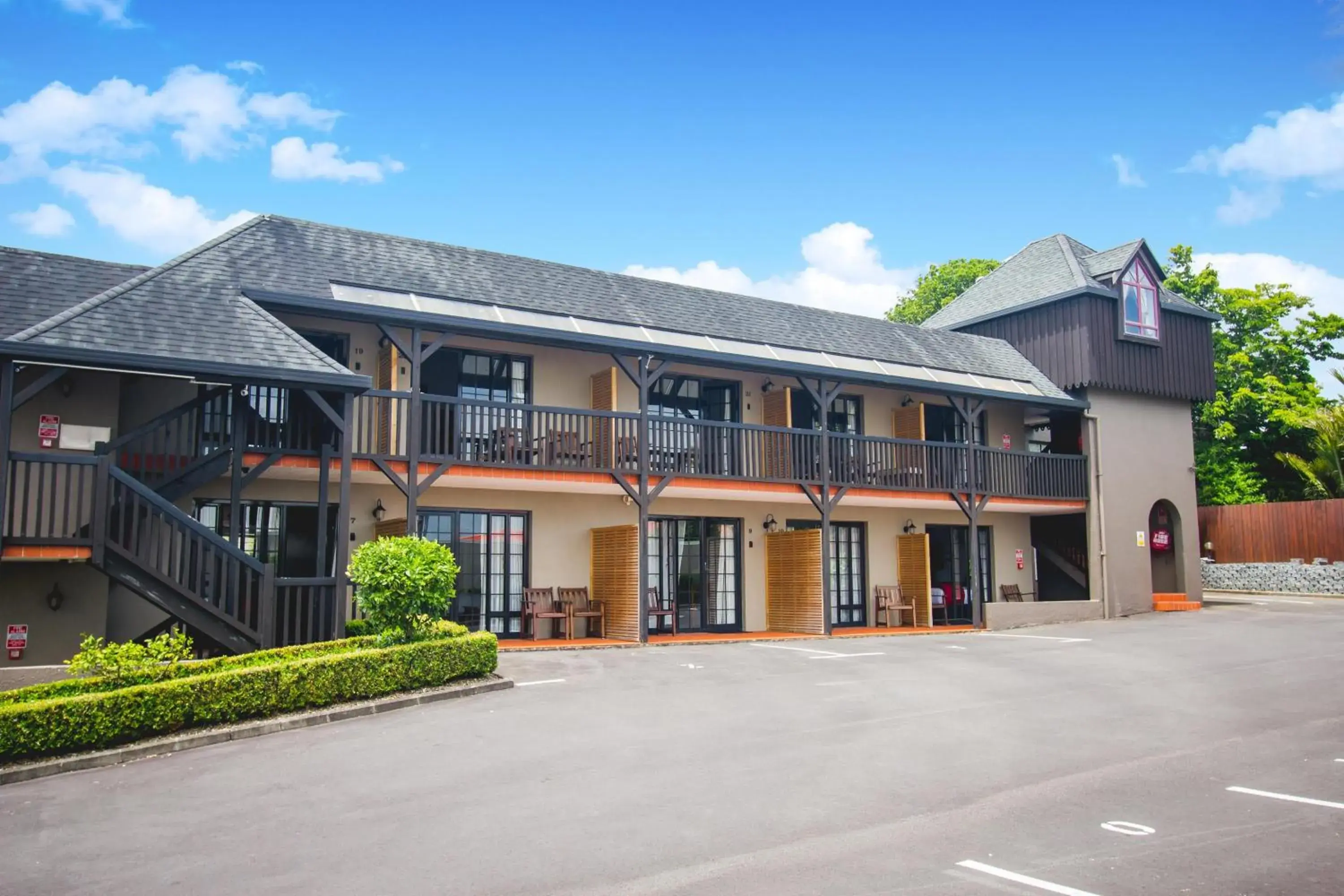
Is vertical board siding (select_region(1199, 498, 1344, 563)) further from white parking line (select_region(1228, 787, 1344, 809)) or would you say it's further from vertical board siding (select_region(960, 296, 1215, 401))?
white parking line (select_region(1228, 787, 1344, 809))

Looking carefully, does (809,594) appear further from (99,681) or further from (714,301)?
(99,681)

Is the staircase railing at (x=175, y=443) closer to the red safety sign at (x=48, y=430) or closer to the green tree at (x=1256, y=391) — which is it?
the red safety sign at (x=48, y=430)

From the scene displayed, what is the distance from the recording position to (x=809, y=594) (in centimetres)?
1855

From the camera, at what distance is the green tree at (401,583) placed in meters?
11.2

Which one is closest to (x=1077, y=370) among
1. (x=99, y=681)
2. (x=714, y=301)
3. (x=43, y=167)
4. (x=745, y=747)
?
(x=714, y=301)

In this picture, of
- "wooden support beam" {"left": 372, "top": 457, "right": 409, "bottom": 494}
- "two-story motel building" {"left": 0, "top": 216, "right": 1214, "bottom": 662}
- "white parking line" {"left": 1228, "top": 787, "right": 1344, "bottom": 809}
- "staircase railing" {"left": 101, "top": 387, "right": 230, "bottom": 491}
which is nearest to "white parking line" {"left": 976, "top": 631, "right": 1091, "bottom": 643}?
"two-story motel building" {"left": 0, "top": 216, "right": 1214, "bottom": 662}

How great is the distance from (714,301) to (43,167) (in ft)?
55.9

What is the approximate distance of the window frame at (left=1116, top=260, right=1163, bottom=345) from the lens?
77.3ft

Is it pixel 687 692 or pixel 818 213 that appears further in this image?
pixel 818 213

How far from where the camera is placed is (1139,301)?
24.1 metres

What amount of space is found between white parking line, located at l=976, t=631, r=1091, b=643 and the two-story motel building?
2.88ft

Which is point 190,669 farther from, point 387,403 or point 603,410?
point 603,410

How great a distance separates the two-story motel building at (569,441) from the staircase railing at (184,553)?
0.05 m

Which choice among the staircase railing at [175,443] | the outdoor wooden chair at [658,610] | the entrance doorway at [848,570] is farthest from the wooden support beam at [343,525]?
the entrance doorway at [848,570]
